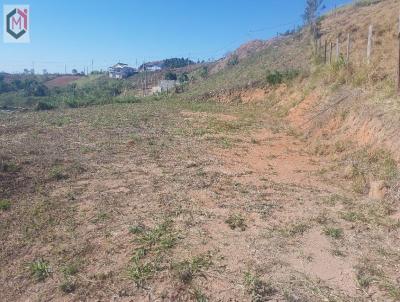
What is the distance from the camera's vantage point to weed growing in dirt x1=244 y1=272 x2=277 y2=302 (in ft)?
12.2

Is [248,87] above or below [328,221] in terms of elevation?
above

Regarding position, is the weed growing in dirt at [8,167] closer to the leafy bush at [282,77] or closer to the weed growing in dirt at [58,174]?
the weed growing in dirt at [58,174]

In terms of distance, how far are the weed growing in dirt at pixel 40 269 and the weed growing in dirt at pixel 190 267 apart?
1.34 metres

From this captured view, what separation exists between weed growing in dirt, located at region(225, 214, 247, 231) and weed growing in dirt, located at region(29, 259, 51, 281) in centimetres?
220

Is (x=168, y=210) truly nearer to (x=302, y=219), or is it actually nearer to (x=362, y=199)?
(x=302, y=219)

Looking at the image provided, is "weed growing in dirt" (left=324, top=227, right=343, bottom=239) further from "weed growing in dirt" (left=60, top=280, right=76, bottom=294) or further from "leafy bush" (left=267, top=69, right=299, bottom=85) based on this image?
"leafy bush" (left=267, top=69, right=299, bottom=85)

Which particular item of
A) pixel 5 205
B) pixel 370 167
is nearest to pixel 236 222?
pixel 370 167

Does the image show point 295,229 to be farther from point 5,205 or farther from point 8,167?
point 8,167

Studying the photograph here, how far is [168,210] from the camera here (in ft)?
19.2

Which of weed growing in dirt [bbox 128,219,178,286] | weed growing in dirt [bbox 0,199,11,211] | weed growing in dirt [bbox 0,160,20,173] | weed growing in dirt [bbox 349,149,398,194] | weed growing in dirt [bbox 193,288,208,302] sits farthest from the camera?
weed growing in dirt [bbox 0,160,20,173]

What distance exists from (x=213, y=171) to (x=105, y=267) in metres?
3.86

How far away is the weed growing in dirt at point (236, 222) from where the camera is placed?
523 centimetres

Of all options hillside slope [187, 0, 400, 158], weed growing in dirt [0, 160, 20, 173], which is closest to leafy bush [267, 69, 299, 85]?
hillside slope [187, 0, 400, 158]

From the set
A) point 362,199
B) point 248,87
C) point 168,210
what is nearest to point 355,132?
point 362,199
